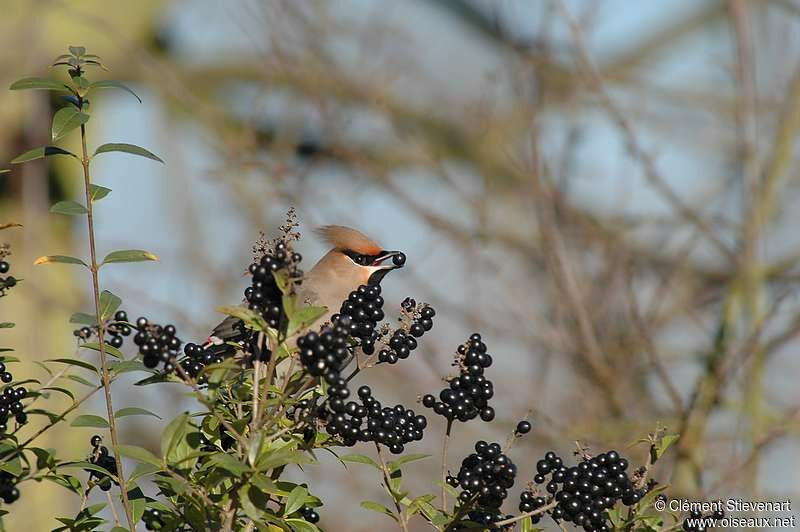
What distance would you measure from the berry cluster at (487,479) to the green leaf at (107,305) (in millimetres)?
659

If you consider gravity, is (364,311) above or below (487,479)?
above

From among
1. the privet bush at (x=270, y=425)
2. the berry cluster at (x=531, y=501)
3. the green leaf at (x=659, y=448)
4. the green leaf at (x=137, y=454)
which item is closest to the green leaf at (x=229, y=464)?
the privet bush at (x=270, y=425)

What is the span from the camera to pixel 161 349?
161cm

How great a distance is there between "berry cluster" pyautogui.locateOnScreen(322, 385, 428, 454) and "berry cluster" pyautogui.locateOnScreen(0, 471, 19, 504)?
1.76ft

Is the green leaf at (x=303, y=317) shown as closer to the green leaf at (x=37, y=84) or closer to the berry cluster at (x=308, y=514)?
the berry cluster at (x=308, y=514)

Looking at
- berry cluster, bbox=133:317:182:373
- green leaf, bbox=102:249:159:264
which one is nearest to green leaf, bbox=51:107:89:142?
green leaf, bbox=102:249:159:264

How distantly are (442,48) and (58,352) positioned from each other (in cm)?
318

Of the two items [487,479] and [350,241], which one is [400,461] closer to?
[487,479]

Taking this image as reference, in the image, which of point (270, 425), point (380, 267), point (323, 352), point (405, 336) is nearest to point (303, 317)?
point (323, 352)

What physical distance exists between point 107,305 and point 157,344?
8.9 inches

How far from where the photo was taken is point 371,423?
179cm

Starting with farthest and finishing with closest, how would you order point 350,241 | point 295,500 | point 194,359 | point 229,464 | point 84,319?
point 350,241
point 194,359
point 295,500
point 84,319
point 229,464

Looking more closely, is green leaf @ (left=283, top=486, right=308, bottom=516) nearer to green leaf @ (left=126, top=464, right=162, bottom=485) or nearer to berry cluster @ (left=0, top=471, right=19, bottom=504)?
green leaf @ (left=126, top=464, right=162, bottom=485)

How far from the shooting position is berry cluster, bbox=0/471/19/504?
1.74 m
